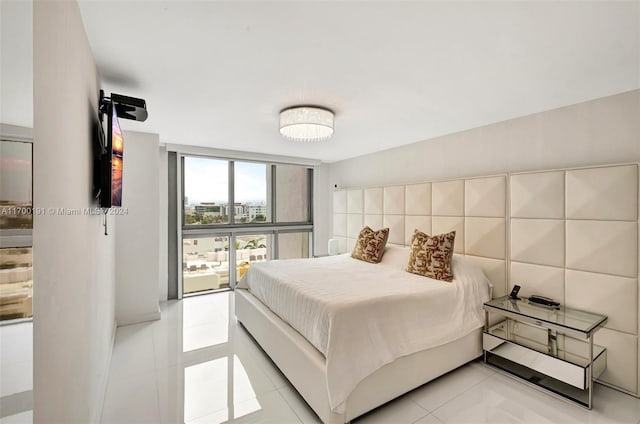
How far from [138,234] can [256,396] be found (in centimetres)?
250

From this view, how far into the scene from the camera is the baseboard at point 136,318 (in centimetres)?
353

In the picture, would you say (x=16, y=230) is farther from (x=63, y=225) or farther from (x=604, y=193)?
(x=604, y=193)

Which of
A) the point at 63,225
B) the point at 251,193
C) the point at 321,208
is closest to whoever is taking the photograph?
the point at 63,225

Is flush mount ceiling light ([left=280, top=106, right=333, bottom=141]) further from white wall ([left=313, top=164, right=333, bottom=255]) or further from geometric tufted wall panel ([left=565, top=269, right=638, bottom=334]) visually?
white wall ([left=313, top=164, right=333, bottom=255])

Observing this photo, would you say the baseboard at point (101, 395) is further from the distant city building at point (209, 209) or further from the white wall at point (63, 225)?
the distant city building at point (209, 209)

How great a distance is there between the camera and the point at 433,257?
301 centimetres

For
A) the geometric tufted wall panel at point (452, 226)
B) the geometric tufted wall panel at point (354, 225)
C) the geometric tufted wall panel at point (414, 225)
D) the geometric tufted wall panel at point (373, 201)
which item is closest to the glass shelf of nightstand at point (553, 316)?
the geometric tufted wall panel at point (452, 226)

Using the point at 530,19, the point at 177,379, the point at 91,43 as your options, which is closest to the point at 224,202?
the point at 177,379

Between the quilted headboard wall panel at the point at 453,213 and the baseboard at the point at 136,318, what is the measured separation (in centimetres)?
322

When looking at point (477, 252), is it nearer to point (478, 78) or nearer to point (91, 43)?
point (478, 78)

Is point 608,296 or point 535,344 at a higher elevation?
point 608,296

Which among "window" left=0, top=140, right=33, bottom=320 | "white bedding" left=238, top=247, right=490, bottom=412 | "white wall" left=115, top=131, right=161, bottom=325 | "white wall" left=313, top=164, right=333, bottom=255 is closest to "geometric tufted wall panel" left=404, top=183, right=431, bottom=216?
"white bedding" left=238, top=247, right=490, bottom=412

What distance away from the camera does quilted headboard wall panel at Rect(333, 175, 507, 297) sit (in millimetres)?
3088

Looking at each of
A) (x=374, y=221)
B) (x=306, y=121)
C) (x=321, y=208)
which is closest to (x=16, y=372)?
(x=306, y=121)
